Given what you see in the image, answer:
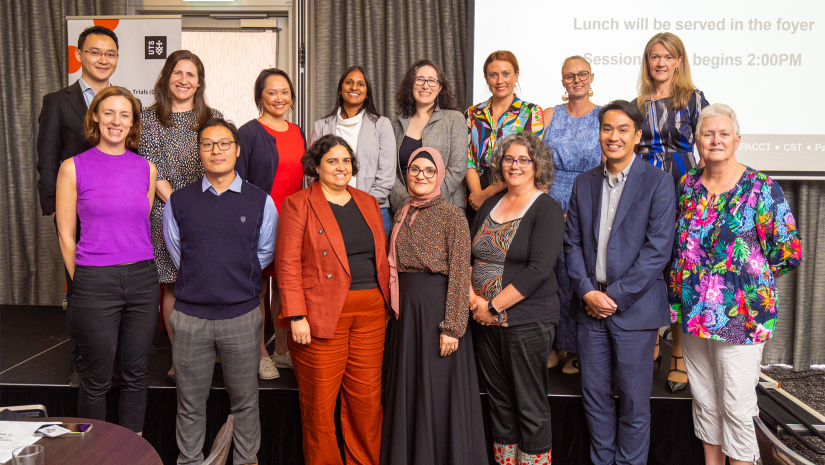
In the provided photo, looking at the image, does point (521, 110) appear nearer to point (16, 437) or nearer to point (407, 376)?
point (407, 376)

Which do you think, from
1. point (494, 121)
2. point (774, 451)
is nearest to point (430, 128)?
point (494, 121)

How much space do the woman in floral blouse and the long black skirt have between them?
0.97m

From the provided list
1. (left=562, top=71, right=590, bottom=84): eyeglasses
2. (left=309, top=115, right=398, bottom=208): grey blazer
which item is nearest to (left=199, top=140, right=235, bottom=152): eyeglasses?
(left=309, top=115, right=398, bottom=208): grey blazer

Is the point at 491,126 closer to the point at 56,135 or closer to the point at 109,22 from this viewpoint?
the point at 56,135

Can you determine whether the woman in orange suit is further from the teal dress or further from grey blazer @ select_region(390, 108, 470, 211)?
the teal dress

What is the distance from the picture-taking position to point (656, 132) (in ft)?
8.80

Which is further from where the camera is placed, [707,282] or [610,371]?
[610,371]

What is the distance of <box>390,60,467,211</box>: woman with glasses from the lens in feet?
9.00

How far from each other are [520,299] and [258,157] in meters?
Result: 1.43

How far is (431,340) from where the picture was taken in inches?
88.4

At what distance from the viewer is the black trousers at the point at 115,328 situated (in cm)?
215

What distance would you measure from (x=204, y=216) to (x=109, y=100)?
2.11ft

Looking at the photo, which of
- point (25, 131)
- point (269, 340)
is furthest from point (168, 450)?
point (25, 131)

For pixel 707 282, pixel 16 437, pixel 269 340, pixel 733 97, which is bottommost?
pixel 269 340
